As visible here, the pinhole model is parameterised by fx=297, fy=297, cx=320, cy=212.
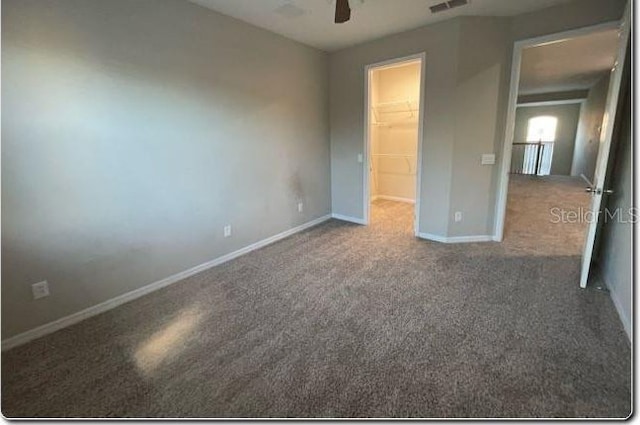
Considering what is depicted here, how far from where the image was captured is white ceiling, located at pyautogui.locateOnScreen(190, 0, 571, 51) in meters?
2.68

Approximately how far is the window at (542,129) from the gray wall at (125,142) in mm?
10392

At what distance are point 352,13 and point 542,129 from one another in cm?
1048

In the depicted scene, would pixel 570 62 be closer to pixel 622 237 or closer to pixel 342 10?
pixel 622 237

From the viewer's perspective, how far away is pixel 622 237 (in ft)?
7.08

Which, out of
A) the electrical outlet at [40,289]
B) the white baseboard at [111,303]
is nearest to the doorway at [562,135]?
the white baseboard at [111,303]

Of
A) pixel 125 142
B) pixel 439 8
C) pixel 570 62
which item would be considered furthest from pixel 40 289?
pixel 570 62

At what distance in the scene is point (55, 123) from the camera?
1.96m

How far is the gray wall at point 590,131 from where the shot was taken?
6698 mm

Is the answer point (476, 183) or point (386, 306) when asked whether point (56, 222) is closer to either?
point (386, 306)

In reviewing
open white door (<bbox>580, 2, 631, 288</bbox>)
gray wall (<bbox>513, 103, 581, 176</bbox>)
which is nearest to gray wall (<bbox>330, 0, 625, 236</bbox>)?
open white door (<bbox>580, 2, 631, 288</bbox>)

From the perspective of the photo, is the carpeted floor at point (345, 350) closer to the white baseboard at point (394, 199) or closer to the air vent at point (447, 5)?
the air vent at point (447, 5)

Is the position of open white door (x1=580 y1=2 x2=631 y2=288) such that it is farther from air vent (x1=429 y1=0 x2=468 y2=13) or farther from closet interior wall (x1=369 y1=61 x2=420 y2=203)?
closet interior wall (x1=369 y1=61 x2=420 y2=203)

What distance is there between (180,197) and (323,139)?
2.27 m

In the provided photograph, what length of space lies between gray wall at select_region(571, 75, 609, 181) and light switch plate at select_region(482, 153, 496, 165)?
14.6 feet
